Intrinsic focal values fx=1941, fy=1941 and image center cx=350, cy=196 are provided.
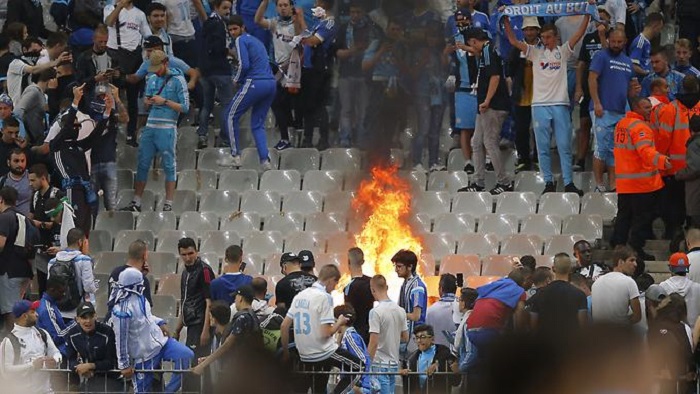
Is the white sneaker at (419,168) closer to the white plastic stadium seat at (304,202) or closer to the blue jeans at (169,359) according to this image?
the white plastic stadium seat at (304,202)

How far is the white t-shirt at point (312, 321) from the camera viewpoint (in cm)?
1680

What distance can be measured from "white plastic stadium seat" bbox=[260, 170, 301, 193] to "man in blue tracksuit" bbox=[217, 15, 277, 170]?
17 cm

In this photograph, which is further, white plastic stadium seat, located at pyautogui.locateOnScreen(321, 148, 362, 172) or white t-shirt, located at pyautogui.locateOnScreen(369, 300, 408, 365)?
white plastic stadium seat, located at pyautogui.locateOnScreen(321, 148, 362, 172)

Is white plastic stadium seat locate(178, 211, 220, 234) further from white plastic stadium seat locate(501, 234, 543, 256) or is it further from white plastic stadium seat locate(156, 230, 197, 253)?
white plastic stadium seat locate(501, 234, 543, 256)

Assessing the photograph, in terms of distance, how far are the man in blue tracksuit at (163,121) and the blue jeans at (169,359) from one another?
4804 millimetres

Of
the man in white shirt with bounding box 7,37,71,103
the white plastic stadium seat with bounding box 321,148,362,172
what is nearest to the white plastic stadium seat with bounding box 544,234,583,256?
the white plastic stadium seat with bounding box 321,148,362,172

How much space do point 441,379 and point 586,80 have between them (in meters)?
6.61

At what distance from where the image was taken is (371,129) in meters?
22.4

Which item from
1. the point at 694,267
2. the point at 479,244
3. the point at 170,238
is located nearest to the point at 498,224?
the point at 479,244

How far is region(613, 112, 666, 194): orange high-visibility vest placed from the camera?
1973 cm

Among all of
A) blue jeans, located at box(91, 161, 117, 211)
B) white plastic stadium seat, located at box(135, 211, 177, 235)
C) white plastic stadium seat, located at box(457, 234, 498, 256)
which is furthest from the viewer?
white plastic stadium seat, located at box(135, 211, 177, 235)

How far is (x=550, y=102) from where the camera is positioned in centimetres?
2131

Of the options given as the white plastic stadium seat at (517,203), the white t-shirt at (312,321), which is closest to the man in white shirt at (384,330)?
the white t-shirt at (312,321)

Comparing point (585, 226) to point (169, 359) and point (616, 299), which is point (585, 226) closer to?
point (616, 299)
